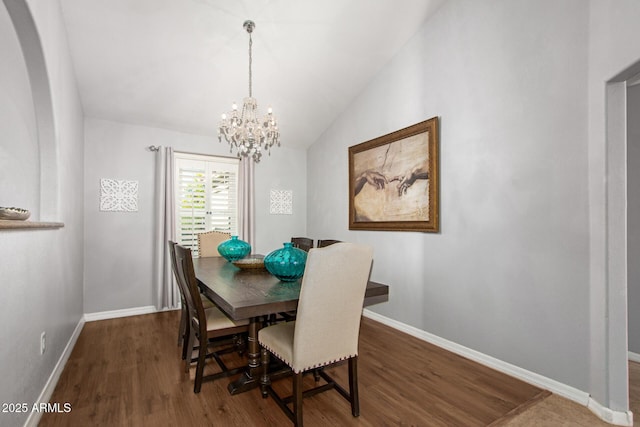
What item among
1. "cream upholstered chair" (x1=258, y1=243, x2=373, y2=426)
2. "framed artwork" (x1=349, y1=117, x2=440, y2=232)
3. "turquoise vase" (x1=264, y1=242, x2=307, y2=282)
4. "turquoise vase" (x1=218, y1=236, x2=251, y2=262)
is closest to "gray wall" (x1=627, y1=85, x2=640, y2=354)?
"framed artwork" (x1=349, y1=117, x2=440, y2=232)

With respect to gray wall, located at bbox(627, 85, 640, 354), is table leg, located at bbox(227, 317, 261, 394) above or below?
below

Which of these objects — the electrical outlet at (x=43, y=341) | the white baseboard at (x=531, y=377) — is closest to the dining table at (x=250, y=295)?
the electrical outlet at (x=43, y=341)

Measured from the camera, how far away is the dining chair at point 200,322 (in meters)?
2.04

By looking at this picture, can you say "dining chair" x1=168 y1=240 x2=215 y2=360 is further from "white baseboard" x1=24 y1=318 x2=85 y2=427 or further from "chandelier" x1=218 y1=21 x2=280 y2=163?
"chandelier" x1=218 y1=21 x2=280 y2=163

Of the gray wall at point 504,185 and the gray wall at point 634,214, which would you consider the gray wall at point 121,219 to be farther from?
the gray wall at point 634,214

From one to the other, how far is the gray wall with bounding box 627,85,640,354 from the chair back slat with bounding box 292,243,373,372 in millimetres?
2616

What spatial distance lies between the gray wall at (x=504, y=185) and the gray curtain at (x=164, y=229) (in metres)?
2.82

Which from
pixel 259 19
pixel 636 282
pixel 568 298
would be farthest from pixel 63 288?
pixel 636 282

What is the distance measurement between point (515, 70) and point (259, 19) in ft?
7.31

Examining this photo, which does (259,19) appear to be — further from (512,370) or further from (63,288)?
(512,370)

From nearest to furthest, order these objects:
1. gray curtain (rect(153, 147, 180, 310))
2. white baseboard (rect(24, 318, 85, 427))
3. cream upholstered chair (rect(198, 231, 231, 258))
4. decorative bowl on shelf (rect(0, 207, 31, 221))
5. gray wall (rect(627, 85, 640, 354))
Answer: decorative bowl on shelf (rect(0, 207, 31, 221)) < white baseboard (rect(24, 318, 85, 427)) < gray wall (rect(627, 85, 640, 354)) < cream upholstered chair (rect(198, 231, 231, 258)) < gray curtain (rect(153, 147, 180, 310))

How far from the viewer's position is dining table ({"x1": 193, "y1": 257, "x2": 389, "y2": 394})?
168 centimetres

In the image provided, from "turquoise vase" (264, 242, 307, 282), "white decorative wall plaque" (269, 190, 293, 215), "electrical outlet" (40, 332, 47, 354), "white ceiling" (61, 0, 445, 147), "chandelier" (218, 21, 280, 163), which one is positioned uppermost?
"white ceiling" (61, 0, 445, 147)

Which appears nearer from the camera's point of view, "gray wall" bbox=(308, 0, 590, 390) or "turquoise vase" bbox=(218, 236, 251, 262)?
"gray wall" bbox=(308, 0, 590, 390)
